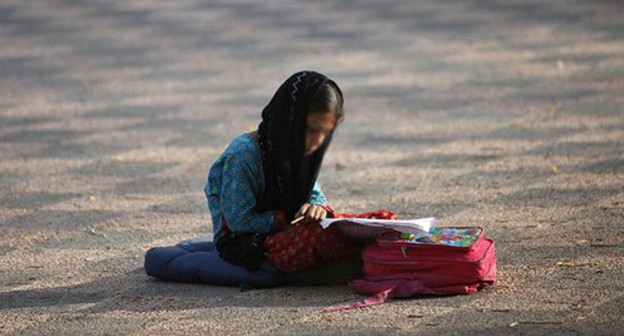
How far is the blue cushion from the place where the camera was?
5.08 m

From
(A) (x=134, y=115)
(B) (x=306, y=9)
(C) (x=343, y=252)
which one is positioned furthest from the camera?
(B) (x=306, y=9)

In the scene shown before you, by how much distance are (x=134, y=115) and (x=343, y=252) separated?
16.5 feet

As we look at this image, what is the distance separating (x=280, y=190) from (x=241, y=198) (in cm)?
20

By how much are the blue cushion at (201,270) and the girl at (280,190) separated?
0.05m

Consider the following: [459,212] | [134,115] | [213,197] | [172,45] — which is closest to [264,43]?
[172,45]

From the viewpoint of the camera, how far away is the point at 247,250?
509cm

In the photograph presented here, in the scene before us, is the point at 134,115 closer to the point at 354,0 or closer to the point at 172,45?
the point at 172,45

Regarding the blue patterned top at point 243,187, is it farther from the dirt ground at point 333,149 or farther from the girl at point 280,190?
the dirt ground at point 333,149

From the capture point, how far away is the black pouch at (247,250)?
200 inches

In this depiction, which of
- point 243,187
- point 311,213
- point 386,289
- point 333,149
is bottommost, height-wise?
point 333,149

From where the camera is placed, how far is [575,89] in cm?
1027

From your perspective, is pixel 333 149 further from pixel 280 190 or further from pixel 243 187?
pixel 243 187

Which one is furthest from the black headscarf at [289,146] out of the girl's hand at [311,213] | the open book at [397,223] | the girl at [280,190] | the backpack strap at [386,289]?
the backpack strap at [386,289]

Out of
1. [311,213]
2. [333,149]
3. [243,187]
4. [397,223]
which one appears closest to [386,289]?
[397,223]
